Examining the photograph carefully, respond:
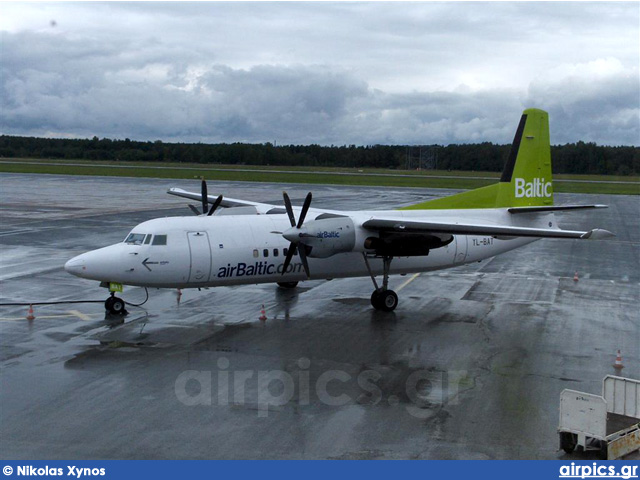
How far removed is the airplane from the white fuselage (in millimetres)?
30

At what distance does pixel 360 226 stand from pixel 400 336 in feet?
12.2

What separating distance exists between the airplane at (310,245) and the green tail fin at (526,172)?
3.8 inches

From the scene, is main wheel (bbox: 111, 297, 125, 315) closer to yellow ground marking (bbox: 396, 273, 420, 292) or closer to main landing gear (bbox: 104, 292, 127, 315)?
main landing gear (bbox: 104, 292, 127, 315)

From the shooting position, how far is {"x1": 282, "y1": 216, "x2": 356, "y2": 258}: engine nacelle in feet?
67.3

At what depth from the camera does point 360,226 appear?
2138 centimetres

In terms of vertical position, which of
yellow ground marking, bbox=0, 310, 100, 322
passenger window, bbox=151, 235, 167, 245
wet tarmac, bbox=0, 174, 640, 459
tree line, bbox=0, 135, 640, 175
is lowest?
wet tarmac, bbox=0, 174, 640, 459

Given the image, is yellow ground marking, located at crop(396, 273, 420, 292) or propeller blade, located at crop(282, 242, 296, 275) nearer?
propeller blade, located at crop(282, 242, 296, 275)

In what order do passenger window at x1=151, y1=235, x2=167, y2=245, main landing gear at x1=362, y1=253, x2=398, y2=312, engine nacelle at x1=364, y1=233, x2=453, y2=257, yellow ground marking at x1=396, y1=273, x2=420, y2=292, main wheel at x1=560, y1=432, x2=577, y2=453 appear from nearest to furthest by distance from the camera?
main wheel at x1=560, y1=432, x2=577, y2=453 < passenger window at x1=151, y1=235, x2=167, y2=245 < engine nacelle at x1=364, y1=233, x2=453, y2=257 < main landing gear at x1=362, y1=253, x2=398, y2=312 < yellow ground marking at x1=396, y1=273, x2=420, y2=292

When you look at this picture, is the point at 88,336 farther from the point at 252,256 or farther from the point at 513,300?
the point at 513,300

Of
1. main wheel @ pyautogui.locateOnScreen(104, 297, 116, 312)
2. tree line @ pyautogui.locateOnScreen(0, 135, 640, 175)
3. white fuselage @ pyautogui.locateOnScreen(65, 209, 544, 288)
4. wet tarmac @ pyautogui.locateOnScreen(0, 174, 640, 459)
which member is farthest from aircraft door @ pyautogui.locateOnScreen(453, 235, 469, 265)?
tree line @ pyautogui.locateOnScreen(0, 135, 640, 175)

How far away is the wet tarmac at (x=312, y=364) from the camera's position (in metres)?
12.3

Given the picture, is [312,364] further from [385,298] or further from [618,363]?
[618,363]

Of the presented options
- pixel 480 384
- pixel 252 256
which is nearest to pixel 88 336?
pixel 252 256

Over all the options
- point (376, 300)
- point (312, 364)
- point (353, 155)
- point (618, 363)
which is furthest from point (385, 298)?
point (353, 155)
